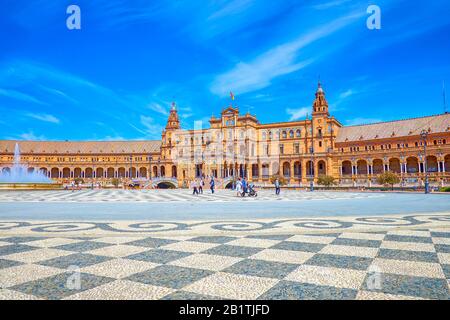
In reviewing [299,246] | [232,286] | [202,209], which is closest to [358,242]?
[299,246]

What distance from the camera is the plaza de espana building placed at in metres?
64.8

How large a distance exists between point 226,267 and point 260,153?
269 ft

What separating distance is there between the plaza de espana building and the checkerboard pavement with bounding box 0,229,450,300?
55.6 meters

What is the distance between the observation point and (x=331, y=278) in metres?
3.68

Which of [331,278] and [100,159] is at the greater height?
[100,159]

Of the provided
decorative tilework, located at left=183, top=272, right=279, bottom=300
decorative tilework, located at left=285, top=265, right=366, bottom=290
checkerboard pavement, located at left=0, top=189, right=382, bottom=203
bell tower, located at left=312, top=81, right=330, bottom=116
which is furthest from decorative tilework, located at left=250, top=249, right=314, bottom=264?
bell tower, located at left=312, top=81, right=330, bottom=116

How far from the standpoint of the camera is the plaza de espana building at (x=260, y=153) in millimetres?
64750

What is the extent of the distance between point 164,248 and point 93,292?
222 cm

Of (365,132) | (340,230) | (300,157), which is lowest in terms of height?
(340,230)

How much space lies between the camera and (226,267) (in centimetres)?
416

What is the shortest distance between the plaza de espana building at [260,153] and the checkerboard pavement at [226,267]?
55639 mm

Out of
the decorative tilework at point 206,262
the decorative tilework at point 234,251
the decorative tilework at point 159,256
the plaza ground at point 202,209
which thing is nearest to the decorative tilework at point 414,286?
the decorative tilework at point 206,262
